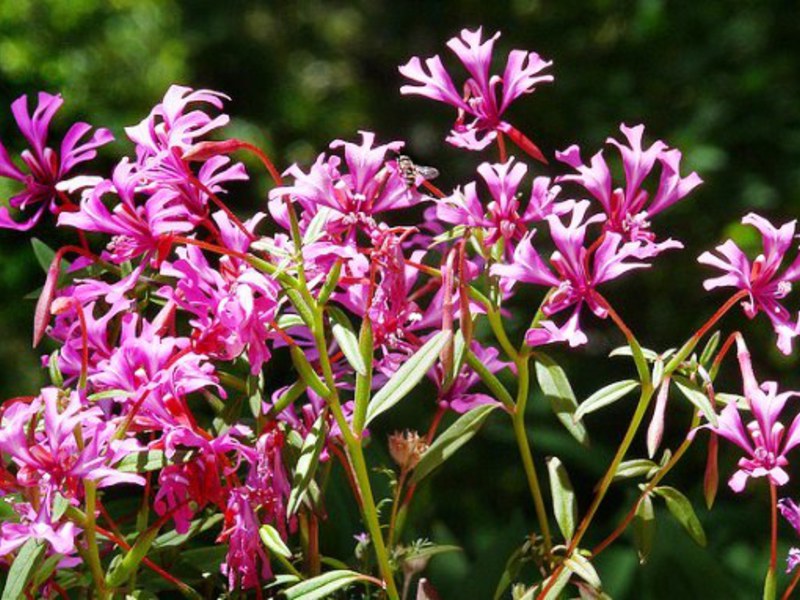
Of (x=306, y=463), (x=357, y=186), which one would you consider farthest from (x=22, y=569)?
(x=357, y=186)

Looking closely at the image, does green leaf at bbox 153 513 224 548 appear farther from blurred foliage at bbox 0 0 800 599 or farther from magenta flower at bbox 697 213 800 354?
blurred foliage at bbox 0 0 800 599

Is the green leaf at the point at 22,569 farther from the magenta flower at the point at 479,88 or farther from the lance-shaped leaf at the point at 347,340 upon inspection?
the magenta flower at the point at 479,88

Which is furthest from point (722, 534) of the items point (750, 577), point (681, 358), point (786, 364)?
point (681, 358)

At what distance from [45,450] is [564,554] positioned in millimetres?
299

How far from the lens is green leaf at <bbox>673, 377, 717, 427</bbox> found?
71 cm

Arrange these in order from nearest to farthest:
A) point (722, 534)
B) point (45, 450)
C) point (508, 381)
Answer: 1. point (45, 450)
2. point (722, 534)
3. point (508, 381)

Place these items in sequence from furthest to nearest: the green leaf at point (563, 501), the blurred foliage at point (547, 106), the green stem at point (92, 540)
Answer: the blurred foliage at point (547, 106), the green leaf at point (563, 501), the green stem at point (92, 540)

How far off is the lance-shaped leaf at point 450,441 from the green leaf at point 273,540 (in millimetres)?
84

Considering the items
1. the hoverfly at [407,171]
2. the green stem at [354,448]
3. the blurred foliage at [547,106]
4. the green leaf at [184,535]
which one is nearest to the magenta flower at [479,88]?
the hoverfly at [407,171]

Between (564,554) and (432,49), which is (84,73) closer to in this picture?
(432,49)

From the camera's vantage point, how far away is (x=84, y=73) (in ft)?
6.97

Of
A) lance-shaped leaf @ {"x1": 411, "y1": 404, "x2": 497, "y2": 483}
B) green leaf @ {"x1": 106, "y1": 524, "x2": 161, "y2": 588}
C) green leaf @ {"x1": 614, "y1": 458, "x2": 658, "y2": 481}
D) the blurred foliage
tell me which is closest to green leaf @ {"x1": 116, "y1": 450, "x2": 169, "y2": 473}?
green leaf @ {"x1": 106, "y1": 524, "x2": 161, "y2": 588}

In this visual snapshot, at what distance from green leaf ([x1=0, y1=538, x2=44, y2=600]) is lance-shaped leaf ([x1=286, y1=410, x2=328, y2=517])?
0.12m

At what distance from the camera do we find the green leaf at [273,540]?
0.74 meters
